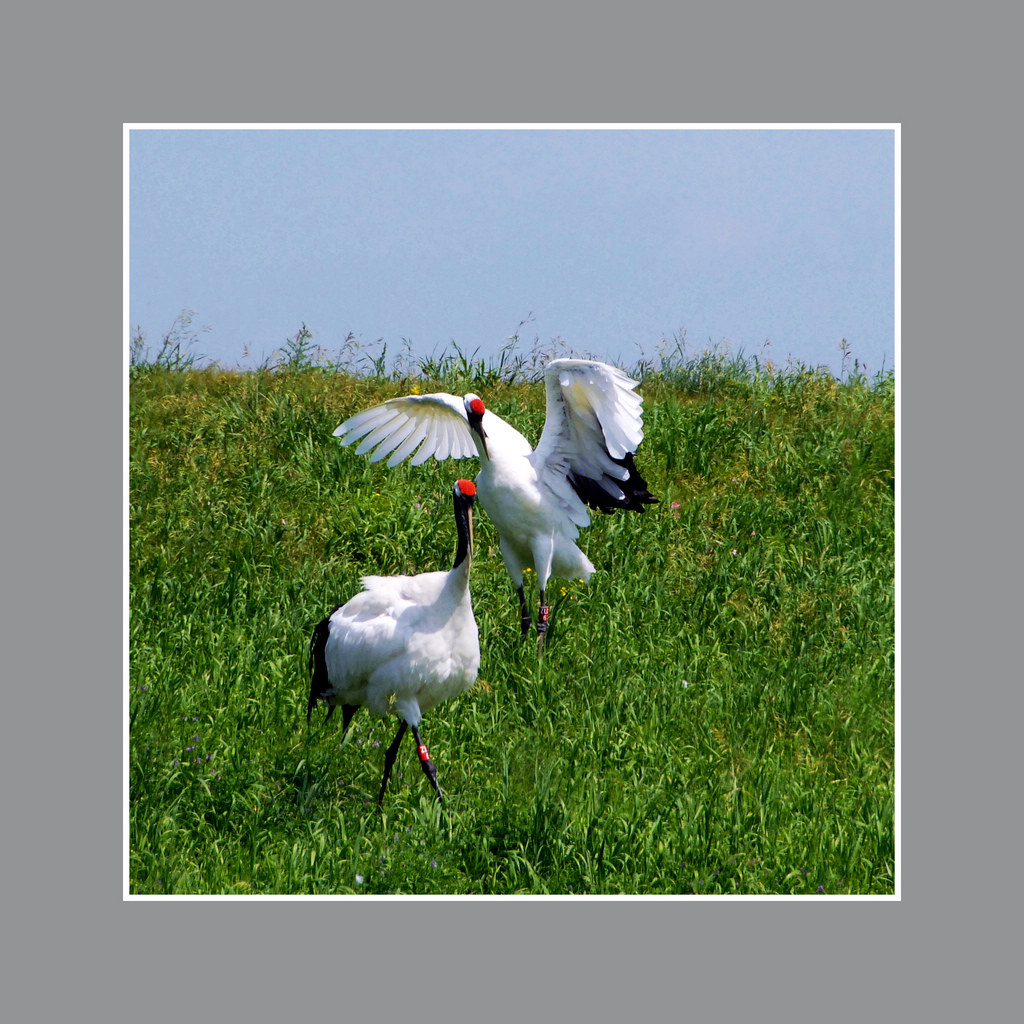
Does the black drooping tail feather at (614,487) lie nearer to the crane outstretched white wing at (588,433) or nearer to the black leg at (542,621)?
the crane outstretched white wing at (588,433)

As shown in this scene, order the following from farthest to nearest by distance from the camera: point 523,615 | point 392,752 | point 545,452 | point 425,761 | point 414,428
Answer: point 523,615 < point 545,452 < point 414,428 < point 392,752 < point 425,761

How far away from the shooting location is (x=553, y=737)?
5.86 m

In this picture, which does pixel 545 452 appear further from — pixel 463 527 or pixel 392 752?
pixel 392 752

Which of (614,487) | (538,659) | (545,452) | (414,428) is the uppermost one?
(414,428)

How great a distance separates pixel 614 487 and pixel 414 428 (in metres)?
1.34

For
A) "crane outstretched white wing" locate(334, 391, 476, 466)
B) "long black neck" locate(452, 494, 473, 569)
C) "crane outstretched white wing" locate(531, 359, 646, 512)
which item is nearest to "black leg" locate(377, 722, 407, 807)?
"long black neck" locate(452, 494, 473, 569)

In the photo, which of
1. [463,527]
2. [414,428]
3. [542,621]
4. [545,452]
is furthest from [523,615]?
[463,527]

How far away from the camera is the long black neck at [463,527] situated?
5.30m

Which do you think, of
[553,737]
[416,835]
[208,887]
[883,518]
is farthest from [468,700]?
[883,518]

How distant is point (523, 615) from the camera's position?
7.41m

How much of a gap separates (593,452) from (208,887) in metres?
3.36

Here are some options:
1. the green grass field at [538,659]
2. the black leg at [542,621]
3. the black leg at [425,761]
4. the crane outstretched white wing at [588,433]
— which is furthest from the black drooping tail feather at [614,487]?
the black leg at [425,761]

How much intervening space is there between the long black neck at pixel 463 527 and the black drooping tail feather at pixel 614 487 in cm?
213

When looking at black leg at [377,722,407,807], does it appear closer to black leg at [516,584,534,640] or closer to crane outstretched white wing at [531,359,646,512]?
black leg at [516,584,534,640]
